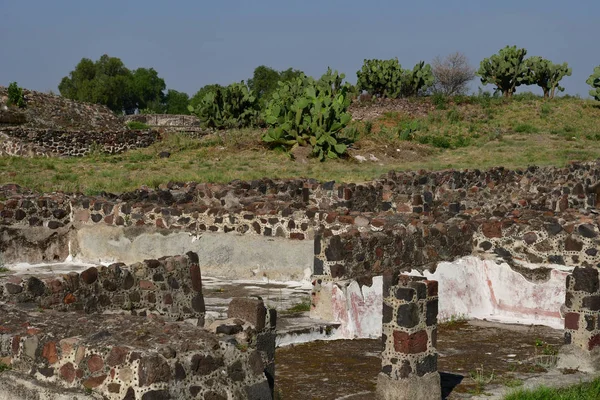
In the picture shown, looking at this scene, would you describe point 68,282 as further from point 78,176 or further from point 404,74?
point 404,74

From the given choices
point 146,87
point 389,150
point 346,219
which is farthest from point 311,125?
point 146,87

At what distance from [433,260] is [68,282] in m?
5.37

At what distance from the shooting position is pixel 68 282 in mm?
7867

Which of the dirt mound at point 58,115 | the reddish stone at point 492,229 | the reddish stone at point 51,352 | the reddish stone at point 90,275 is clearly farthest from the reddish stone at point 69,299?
the dirt mound at point 58,115

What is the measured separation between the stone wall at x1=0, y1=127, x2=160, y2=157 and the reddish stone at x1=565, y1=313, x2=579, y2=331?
927 inches

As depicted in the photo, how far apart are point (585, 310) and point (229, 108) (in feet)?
99.6

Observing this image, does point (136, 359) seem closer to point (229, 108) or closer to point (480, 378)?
point (480, 378)

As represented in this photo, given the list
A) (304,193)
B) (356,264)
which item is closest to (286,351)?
(356,264)

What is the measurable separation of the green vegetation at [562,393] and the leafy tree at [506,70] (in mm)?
47085

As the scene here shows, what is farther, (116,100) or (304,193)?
(116,100)

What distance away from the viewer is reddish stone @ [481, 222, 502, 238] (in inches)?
483

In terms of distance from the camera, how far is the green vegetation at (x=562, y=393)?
793 cm

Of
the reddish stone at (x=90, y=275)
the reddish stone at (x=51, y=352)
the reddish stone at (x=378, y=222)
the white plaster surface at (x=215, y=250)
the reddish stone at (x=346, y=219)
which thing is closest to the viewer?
the reddish stone at (x=51, y=352)

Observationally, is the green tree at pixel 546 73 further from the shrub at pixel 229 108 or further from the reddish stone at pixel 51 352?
the reddish stone at pixel 51 352
